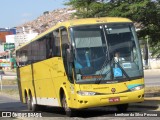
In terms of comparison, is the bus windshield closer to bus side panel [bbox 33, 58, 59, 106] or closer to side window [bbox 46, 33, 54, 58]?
bus side panel [bbox 33, 58, 59, 106]

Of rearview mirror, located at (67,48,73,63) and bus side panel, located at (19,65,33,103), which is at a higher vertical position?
rearview mirror, located at (67,48,73,63)

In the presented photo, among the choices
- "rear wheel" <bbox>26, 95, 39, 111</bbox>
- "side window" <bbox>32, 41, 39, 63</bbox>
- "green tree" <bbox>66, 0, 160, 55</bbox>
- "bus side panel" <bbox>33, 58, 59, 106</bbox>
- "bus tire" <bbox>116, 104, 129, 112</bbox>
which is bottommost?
"rear wheel" <bbox>26, 95, 39, 111</bbox>

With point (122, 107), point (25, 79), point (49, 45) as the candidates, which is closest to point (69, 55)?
point (49, 45)

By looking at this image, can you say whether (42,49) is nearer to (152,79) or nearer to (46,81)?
(46,81)

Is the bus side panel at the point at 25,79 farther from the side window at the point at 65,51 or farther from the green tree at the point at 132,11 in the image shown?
the side window at the point at 65,51

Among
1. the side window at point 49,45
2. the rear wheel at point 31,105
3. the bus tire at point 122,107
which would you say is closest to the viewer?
the bus tire at point 122,107

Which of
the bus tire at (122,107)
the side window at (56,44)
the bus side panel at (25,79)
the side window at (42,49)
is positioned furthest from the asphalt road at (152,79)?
the side window at (56,44)

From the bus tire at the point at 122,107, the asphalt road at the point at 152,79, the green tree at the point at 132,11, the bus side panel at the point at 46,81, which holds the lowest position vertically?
the asphalt road at the point at 152,79

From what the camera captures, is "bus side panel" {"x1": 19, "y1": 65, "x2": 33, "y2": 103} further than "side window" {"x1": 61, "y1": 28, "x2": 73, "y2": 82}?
Yes

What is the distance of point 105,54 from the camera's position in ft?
48.6

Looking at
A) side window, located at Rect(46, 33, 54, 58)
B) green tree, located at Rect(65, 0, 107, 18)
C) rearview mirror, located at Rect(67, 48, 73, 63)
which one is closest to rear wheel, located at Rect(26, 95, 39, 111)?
side window, located at Rect(46, 33, 54, 58)

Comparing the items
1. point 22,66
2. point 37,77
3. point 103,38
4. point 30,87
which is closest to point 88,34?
point 103,38

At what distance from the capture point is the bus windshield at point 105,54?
48.0 feet

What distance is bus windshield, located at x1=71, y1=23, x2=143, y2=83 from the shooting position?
1464 cm
